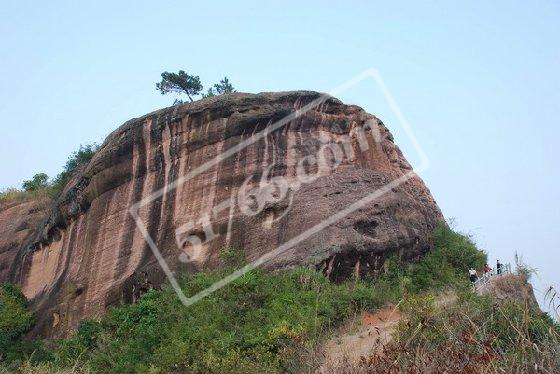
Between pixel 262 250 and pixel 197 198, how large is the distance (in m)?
2.48

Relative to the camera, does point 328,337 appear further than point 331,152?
No

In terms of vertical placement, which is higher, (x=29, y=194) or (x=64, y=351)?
(x=29, y=194)

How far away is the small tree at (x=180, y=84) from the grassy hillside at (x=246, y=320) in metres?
12.6

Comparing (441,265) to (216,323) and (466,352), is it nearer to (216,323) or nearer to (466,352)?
(216,323)

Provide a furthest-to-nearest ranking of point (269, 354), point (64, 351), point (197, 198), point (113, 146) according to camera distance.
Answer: point (113, 146) → point (197, 198) → point (64, 351) → point (269, 354)

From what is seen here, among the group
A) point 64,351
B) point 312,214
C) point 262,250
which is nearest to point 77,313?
point 64,351

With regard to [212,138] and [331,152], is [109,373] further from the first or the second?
[331,152]

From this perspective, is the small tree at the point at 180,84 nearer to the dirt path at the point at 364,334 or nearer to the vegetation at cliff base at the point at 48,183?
the vegetation at cliff base at the point at 48,183

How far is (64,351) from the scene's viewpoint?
16047mm

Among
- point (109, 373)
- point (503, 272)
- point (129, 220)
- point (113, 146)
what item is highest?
point (113, 146)

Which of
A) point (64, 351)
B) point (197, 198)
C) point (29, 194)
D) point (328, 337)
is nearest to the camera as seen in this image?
point (328, 337)

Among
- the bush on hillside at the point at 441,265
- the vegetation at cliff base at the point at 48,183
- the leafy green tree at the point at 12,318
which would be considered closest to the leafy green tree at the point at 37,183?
the vegetation at cliff base at the point at 48,183

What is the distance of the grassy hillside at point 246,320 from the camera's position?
11.3 metres

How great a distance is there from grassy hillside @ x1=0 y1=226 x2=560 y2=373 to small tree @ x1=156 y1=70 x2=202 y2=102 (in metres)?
12.6
